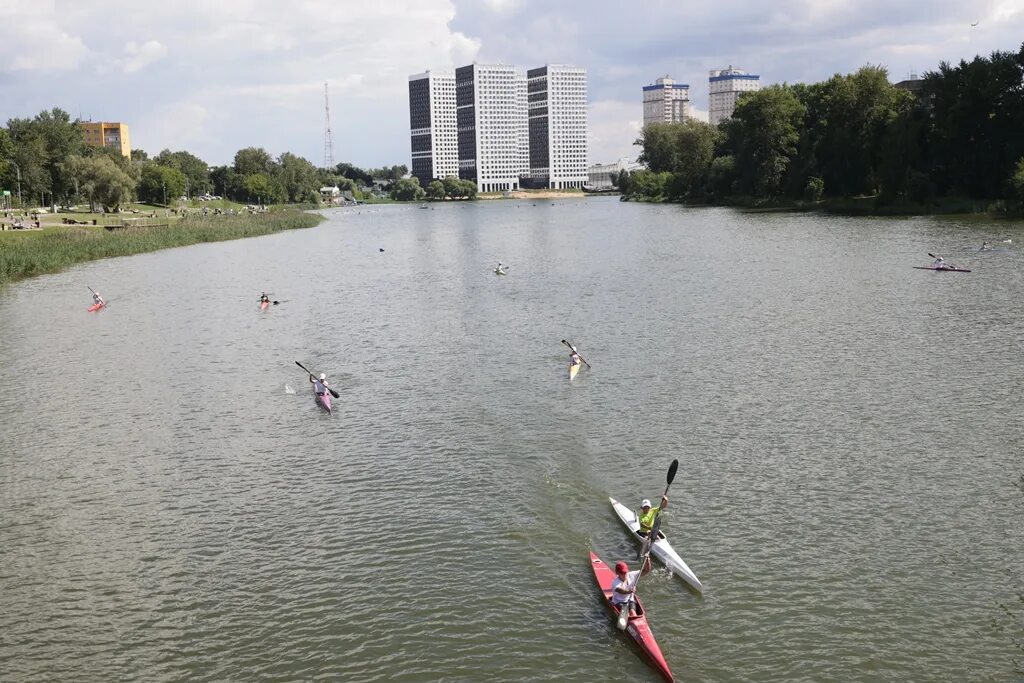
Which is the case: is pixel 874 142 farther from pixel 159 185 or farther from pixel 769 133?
pixel 159 185

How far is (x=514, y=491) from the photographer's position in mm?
21828

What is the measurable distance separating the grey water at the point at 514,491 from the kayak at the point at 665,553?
273 mm

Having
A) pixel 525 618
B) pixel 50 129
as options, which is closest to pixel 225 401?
pixel 525 618

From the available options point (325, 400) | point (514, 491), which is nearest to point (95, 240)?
point (325, 400)

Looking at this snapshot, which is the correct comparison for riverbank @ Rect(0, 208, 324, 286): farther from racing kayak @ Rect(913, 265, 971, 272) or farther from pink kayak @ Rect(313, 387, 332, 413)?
racing kayak @ Rect(913, 265, 971, 272)

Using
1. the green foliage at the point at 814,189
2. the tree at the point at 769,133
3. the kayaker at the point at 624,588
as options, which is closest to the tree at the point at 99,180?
the tree at the point at 769,133

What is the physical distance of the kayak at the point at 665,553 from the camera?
1705 centimetres

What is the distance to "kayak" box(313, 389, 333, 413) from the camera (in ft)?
95.4

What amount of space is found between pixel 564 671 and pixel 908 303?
35939 millimetres

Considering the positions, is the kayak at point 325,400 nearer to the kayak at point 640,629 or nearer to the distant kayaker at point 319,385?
the distant kayaker at point 319,385

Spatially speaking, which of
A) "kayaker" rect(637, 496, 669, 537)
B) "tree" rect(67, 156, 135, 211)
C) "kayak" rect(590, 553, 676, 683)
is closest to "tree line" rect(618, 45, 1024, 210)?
"kayaker" rect(637, 496, 669, 537)

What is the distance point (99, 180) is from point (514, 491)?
369 feet

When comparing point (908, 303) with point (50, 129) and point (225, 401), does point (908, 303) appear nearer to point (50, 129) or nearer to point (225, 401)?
point (225, 401)

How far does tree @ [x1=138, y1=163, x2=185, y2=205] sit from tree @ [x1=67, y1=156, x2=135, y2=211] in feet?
89.1
